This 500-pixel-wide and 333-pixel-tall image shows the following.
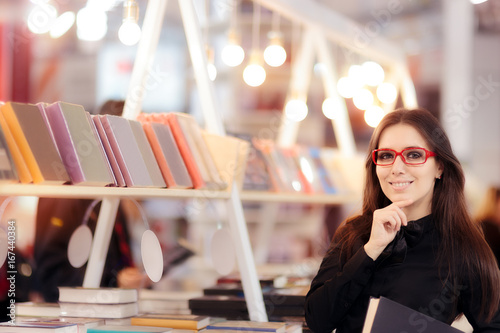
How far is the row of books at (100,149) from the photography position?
5.62 ft

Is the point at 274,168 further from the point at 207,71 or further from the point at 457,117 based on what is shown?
the point at 457,117

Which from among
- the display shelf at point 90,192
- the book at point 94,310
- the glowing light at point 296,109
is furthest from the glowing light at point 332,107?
the book at point 94,310

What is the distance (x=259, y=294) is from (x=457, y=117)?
638 centimetres

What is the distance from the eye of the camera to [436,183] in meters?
2.30

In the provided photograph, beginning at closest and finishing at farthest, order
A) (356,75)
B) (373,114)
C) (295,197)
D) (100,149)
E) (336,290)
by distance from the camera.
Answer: (100,149) → (336,290) → (295,197) → (356,75) → (373,114)

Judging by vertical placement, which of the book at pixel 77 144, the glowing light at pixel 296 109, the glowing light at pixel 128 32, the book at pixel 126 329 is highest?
the glowing light at pixel 296 109

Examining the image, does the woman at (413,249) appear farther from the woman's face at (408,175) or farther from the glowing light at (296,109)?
the glowing light at (296,109)

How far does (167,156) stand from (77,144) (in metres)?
0.46

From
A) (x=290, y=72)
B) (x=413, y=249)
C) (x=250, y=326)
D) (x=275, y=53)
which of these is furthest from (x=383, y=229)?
(x=290, y=72)

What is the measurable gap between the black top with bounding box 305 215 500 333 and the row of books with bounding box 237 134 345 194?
1.04 meters

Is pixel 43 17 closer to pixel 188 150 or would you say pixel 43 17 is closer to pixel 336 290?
pixel 188 150

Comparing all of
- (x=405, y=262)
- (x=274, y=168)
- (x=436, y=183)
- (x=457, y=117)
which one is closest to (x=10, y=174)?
(x=405, y=262)

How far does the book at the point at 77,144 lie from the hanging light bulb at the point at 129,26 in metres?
0.61

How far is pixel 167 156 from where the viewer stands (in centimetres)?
226
